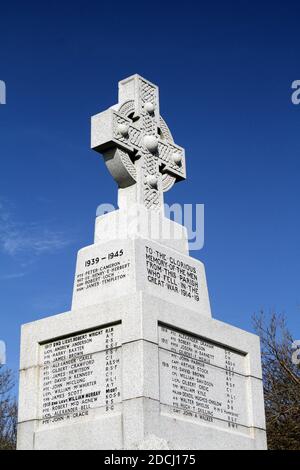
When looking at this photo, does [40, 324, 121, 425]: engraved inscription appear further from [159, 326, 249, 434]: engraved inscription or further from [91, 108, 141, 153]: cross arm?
[91, 108, 141, 153]: cross arm

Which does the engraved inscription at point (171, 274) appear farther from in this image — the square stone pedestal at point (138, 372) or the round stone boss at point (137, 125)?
the round stone boss at point (137, 125)

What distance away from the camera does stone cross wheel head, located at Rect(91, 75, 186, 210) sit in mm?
12602

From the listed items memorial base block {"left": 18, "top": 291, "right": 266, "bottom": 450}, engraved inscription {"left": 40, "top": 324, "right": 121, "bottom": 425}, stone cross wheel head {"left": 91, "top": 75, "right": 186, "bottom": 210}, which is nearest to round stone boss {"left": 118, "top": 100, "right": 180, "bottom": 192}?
stone cross wheel head {"left": 91, "top": 75, "right": 186, "bottom": 210}

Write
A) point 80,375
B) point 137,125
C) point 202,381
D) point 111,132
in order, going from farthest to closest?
point 137,125 < point 111,132 < point 202,381 < point 80,375

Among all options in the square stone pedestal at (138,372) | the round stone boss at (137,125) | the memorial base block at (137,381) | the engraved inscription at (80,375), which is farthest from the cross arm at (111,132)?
the engraved inscription at (80,375)

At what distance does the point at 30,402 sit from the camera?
1148cm

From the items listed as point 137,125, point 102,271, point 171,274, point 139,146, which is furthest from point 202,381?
point 137,125

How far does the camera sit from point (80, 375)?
11.1 m

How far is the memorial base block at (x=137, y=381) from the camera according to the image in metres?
10.3

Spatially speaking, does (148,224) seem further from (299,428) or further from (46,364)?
(299,428)

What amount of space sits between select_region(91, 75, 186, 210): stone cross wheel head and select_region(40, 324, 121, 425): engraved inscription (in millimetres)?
2661

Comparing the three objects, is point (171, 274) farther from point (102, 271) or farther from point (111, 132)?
point (111, 132)

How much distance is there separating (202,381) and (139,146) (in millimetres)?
4180
